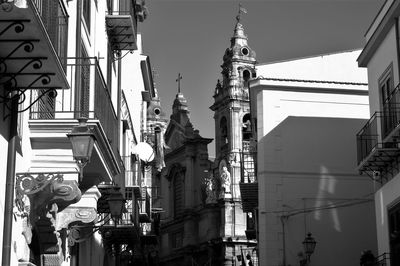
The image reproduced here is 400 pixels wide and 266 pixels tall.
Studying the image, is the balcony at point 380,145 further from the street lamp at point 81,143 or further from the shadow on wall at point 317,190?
the street lamp at point 81,143

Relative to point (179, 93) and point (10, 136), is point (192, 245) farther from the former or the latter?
point (10, 136)

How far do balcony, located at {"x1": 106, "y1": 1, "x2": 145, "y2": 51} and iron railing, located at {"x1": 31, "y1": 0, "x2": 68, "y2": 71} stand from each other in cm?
724

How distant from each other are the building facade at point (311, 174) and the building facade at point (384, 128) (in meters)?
8.00

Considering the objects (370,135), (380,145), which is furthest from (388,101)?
(370,135)

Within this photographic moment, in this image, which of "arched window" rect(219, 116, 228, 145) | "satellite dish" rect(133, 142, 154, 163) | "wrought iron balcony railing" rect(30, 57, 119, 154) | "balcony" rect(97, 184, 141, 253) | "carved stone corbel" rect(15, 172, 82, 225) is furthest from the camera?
"arched window" rect(219, 116, 228, 145)

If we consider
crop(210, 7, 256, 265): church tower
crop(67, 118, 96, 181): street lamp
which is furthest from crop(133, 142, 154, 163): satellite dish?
crop(210, 7, 256, 265): church tower

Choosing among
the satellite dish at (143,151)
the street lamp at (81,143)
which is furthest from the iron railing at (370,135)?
the street lamp at (81,143)

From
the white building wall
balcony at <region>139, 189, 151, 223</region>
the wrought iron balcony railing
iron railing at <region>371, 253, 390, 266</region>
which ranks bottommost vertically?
iron railing at <region>371, 253, 390, 266</region>

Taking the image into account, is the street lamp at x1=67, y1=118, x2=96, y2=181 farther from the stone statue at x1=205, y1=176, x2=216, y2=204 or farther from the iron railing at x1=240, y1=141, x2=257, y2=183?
the stone statue at x1=205, y1=176, x2=216, y2=204

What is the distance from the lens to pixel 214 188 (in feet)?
217

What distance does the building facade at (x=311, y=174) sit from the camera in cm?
3028

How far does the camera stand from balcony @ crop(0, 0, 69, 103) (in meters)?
8.69

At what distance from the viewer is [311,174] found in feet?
102

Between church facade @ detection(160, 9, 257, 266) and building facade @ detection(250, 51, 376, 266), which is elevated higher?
church facade @ detection(160, 9, 257, 266)
